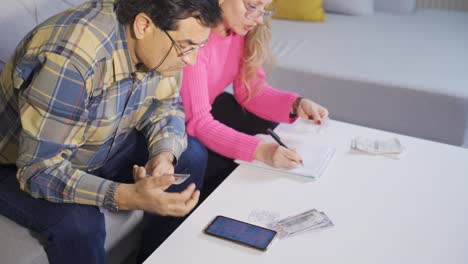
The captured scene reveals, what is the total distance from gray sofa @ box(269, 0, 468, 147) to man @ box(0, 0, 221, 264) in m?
1.03

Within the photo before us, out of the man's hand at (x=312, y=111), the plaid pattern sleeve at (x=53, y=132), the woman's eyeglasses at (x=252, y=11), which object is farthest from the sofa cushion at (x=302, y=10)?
the plaid pattern sleeve at (x=53, y=132)

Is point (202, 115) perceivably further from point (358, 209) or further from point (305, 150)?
point (358, 209)

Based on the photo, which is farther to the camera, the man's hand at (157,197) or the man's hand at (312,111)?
the man's hand at (312,111)

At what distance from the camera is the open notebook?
1.31m

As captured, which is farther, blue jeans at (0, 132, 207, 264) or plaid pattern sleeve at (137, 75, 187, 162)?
plaid pattern sleeve at (137, 75, 187, 162)

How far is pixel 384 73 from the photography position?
6.87 feet

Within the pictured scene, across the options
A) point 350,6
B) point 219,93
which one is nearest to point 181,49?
Result: point 219,93

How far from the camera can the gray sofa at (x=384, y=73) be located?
198 cm

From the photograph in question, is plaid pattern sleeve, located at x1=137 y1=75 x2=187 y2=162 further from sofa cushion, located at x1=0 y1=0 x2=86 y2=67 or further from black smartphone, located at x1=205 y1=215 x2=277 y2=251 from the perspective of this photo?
sofa cushion, located at x1=0 y1=0 x2=86 y2=67

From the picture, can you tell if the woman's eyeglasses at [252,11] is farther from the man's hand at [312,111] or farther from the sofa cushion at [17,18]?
the sofa cushion at [17,18]

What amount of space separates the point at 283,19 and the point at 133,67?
1657 millimetres

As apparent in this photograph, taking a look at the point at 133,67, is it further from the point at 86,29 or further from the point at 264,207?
the point at 264,207

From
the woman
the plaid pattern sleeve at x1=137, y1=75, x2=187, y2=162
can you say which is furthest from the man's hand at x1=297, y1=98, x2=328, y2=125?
the plaid pattern sleeve at x1=137, y1=75, x2=187, y2=162

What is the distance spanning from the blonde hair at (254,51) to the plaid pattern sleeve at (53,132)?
2.25 ft
